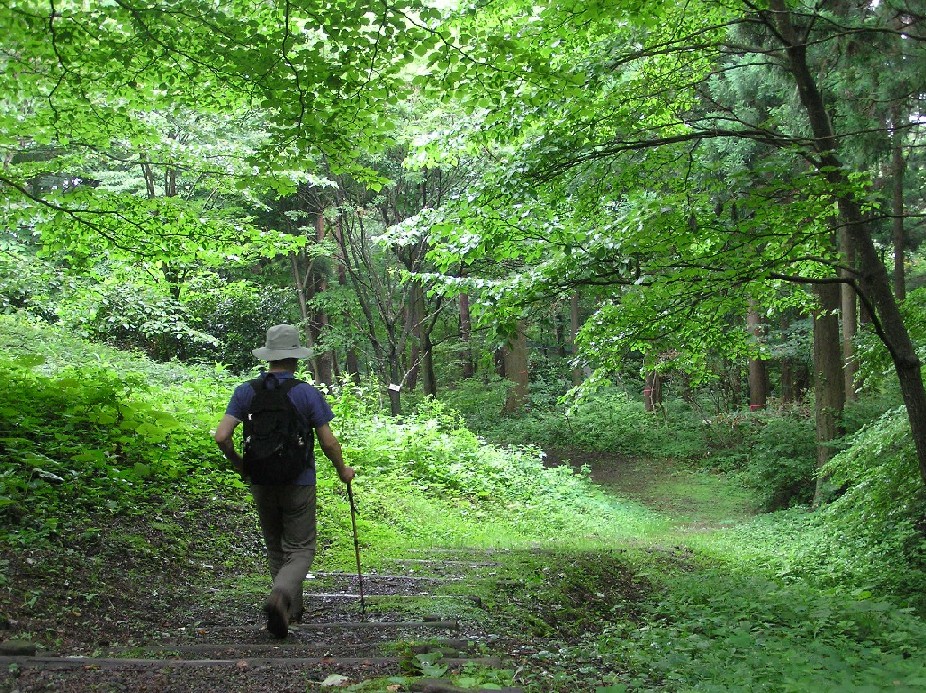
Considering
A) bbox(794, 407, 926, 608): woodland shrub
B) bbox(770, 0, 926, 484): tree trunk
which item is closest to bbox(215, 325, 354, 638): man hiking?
bbox(770, 0, 926, 484): tree trunk

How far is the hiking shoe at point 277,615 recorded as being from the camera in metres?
3.94

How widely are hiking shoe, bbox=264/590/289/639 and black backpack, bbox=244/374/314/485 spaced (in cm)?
74

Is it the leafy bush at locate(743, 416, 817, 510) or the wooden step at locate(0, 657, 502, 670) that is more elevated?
the wooden step at locate(0, 657, 502, 670)

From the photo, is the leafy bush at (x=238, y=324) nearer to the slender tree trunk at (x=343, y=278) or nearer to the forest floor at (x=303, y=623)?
the slender tree trunk at (x=343, y=278)

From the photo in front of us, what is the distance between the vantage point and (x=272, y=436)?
173 inches

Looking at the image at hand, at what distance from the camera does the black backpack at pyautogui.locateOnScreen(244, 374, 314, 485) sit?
4398 mm

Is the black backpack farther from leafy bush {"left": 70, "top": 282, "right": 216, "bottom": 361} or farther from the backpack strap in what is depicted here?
leafy bush {"left": 70, "top": 282, "right": 216, "bottom": 361}

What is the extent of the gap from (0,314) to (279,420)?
486 inches

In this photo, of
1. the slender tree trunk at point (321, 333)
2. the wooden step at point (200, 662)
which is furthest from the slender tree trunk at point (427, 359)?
the wooden step at point (200, 662)

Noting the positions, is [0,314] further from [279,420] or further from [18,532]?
[279,420]

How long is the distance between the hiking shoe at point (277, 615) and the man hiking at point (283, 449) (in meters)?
0.17

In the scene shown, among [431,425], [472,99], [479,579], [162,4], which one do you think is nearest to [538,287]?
[472,99]

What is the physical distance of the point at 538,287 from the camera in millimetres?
6406

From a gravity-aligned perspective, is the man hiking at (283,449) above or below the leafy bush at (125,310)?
below
